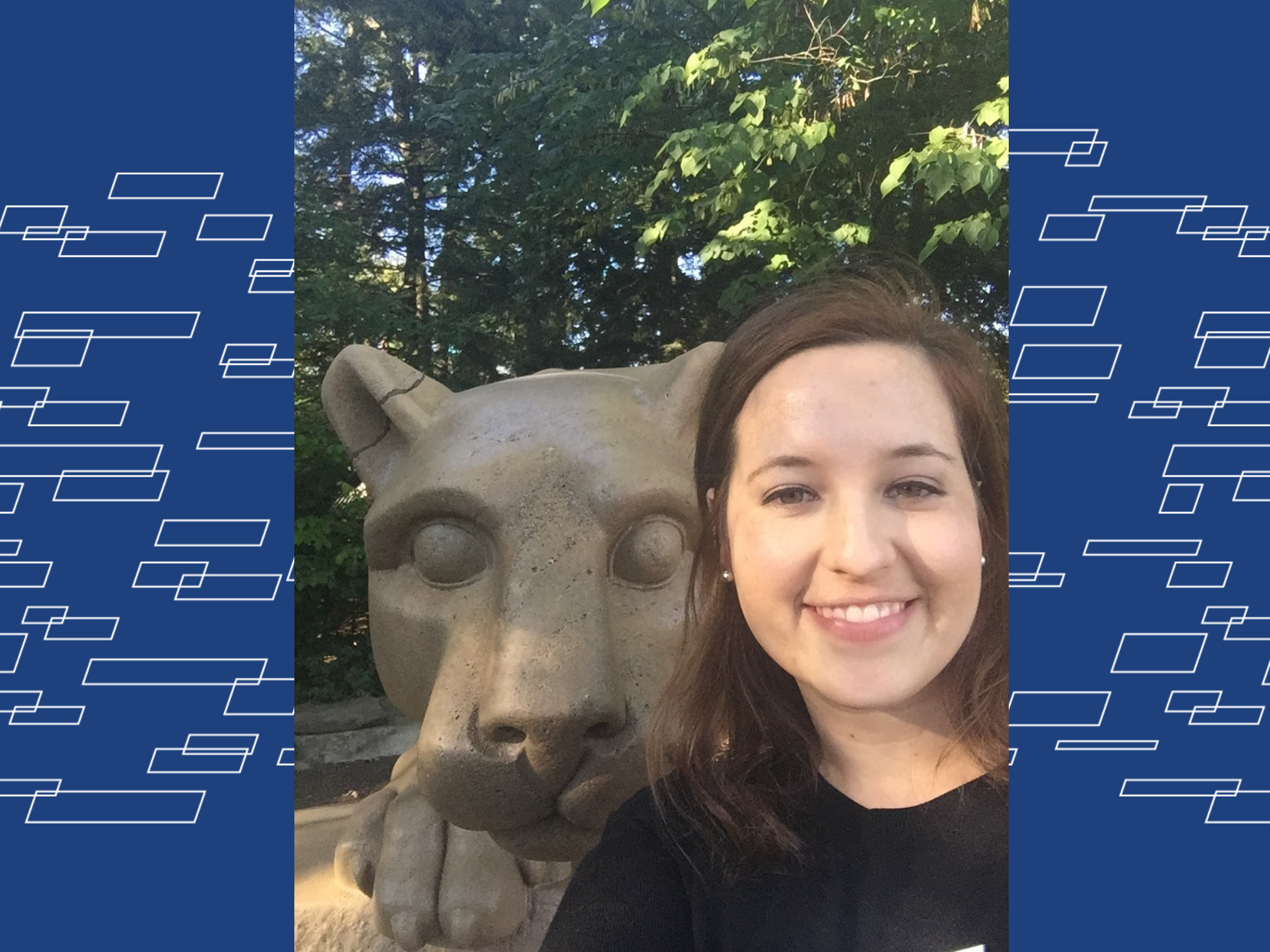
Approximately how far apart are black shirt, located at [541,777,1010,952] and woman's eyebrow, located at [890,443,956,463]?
0.35 m

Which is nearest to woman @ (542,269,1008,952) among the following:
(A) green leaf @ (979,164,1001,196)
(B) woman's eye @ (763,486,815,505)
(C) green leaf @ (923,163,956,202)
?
(B) woman's eye @ (763,486,815,505)

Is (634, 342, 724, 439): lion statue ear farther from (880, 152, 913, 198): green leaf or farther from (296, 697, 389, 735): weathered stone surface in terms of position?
(296, 697, 389, 735): weathered stone surface

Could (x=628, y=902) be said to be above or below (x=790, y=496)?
below

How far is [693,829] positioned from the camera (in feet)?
3.04

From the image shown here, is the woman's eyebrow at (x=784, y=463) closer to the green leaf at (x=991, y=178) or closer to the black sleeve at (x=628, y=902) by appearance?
the black sleeve at (x=628, y=902)

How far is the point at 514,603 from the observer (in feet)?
4.54

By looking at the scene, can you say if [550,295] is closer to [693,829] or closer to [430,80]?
[430,80]

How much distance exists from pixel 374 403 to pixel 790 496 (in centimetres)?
110

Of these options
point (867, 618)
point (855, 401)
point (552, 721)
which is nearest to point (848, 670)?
point (867, 618)

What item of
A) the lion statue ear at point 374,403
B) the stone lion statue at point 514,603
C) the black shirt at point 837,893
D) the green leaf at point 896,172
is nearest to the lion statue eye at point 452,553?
the stone lion statue at point 514,603

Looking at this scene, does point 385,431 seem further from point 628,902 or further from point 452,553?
point 628,902

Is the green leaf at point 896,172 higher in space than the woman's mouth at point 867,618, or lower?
higher

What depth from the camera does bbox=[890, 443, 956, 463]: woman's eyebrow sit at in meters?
0.84

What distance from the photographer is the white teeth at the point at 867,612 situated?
0.82 m
